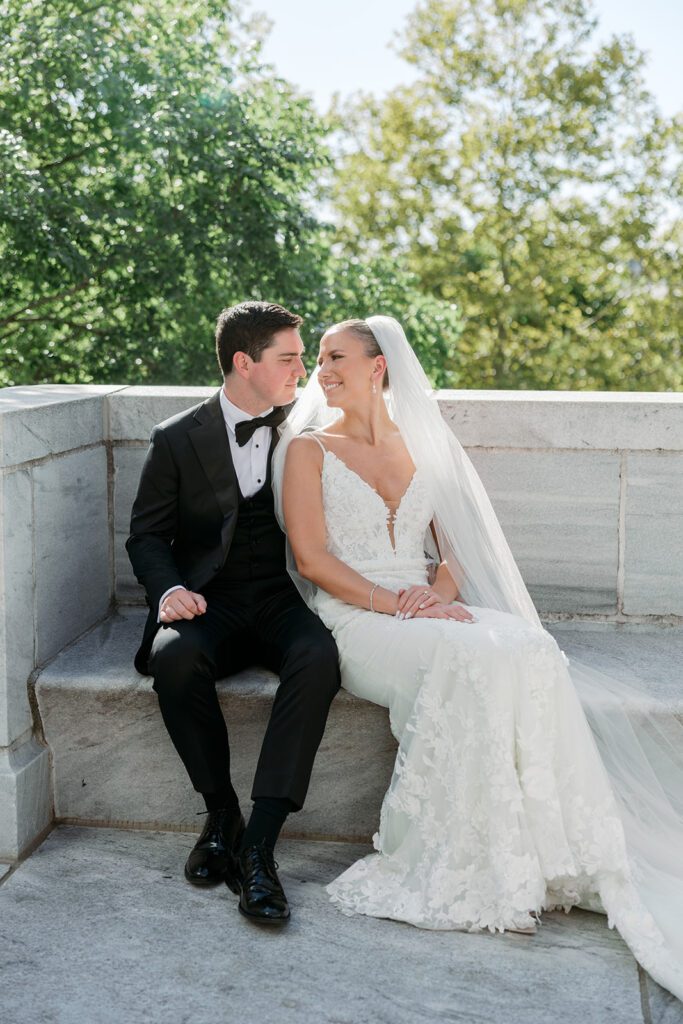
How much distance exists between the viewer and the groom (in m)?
3.46

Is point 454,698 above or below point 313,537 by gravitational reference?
below

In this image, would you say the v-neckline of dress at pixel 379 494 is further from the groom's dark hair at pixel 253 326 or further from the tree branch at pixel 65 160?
the tree branch at pixel 65 160

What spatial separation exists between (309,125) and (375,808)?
1213 centimetres

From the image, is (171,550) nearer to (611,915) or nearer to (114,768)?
(114,768)

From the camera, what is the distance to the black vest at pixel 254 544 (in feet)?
13.0

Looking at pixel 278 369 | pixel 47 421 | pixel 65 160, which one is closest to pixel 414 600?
pixel 278 369

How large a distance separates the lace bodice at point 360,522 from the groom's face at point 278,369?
274mm

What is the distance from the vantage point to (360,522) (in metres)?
3.92

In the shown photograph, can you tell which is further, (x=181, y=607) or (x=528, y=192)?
(x=528, y=192)

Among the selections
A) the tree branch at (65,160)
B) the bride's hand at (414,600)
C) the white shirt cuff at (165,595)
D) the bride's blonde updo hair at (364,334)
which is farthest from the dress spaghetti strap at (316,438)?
the tree branch at (65,160)

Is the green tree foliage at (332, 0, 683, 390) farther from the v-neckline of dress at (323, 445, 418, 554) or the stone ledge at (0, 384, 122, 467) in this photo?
the v-neckline of dress at (323, 445, 418, 554)

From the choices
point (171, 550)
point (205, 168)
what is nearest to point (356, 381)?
point (171, 550)

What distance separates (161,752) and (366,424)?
1.34 m

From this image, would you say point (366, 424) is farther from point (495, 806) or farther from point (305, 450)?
point (495, 806)
